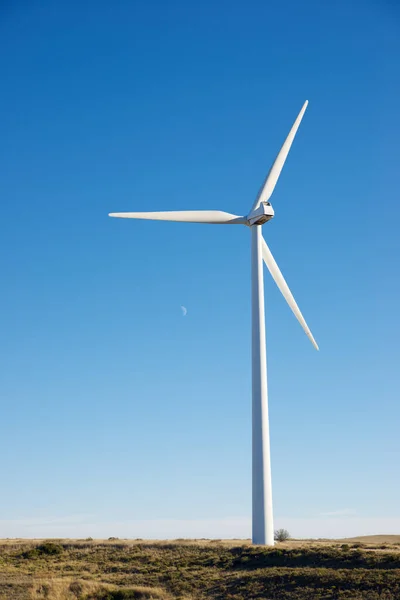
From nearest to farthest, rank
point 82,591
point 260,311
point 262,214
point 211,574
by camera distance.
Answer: point 82,591
point 211,574
point 260,311
point 262,214

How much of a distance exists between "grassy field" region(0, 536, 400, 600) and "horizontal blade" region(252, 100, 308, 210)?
2987cm

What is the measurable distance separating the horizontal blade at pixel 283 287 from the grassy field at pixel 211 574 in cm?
1910

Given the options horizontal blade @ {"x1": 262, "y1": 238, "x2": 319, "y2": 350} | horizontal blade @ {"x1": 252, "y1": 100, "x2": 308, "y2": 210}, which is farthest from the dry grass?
horizontal blade @ {"x1": 252, "y1": 100, "x2": 308, "y2": 210}

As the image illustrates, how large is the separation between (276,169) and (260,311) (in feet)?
47.2

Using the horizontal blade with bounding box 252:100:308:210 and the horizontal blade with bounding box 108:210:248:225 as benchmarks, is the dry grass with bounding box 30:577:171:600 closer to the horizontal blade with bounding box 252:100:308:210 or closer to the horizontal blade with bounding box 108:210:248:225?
the horizontal blade with bounding box 108:210:248:225

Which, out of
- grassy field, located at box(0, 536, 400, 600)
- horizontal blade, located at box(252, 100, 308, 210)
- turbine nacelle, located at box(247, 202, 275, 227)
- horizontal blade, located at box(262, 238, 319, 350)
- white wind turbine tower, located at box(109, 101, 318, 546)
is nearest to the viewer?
grassy field, located at box(0, 536, 400, 600)

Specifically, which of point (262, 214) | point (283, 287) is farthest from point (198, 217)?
point (283, 287)

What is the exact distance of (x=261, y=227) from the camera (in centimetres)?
6153

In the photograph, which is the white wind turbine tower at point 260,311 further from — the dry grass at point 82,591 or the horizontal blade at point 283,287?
the dry grass at point 82,591

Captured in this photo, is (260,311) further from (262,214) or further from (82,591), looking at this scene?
(82,591)

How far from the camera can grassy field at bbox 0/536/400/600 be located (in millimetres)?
42062

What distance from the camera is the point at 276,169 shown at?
6338 centimetres

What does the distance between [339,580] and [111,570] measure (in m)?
21.0

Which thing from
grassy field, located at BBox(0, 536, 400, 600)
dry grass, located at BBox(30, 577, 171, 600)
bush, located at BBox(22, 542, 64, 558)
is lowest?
dry grass, located at BBox(30, 577, 171, 600)
